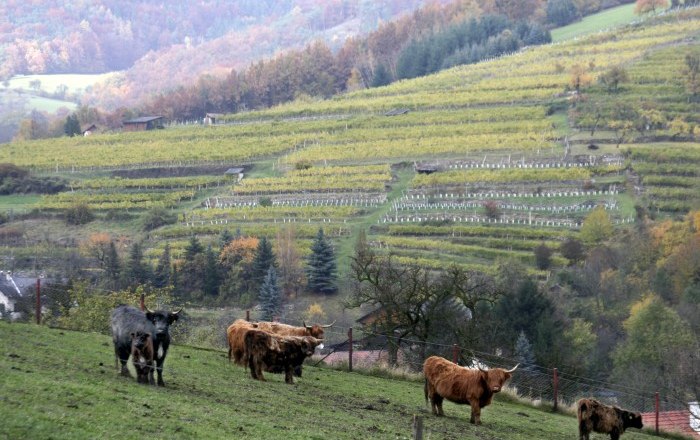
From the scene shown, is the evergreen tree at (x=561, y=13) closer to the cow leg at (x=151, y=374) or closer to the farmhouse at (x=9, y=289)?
the farmhouse at (x=9, y=289)

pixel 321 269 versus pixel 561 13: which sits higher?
pixel 561 13

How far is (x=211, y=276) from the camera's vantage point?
65.8 metres

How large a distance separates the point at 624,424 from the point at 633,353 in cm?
2912

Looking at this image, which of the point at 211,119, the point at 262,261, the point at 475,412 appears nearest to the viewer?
the point at 475,412

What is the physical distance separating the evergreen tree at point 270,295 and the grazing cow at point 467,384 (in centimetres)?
3823

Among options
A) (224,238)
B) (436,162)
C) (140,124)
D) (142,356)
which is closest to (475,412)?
(142,356)

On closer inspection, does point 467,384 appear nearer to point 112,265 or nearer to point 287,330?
point 287,330

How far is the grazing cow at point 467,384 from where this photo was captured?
2080 cm

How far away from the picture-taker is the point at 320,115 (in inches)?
4375

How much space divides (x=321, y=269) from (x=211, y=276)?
247 inches

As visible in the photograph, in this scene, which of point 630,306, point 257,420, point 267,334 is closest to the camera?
point 257,420

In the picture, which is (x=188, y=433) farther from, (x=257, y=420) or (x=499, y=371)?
(x=499, y=371)

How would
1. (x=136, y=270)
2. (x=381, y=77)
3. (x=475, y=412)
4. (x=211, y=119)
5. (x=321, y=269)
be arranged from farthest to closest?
(x=381, y=77) → (x=211, y=119) → (x=136, y=270) → (x=321, y=269) → (x=475, y=412)

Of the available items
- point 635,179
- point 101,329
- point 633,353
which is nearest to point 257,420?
point 101,329
